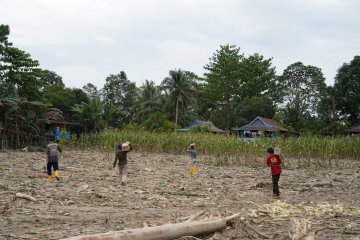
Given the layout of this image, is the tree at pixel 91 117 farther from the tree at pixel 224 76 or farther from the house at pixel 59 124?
the tree at pixel 224 76

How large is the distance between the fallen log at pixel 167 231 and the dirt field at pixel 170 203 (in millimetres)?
150

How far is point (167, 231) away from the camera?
580 centimetres

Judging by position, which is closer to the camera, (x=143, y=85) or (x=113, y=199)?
(x=113, y=199)

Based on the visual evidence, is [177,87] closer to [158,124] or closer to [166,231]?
[158,124]

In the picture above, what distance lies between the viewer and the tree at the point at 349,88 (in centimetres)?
4372

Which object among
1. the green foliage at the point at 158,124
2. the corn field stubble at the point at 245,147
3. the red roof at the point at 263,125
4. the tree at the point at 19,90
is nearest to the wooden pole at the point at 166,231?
the corn field stubble at the point at 245,147

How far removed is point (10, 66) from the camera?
27.1 metres

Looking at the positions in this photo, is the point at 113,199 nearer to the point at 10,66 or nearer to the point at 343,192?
the point at 343,192

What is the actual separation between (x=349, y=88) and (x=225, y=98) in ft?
62.8

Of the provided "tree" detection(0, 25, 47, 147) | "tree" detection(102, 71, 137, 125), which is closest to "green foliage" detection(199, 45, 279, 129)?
"tree" detection(102, 71, 137, 125)

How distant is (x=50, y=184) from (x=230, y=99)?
5031 centimetres

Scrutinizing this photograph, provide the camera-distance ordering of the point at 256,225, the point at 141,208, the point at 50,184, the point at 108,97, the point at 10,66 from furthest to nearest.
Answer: the point at 108,97
the point at 10,66
the point at 50,184
the point at 141,208
the point at 256,225

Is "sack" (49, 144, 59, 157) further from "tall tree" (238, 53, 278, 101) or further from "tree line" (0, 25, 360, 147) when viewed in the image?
"tall tree" (238, 53, 278, 101)

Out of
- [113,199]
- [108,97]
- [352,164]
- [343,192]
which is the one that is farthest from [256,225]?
[108,97]
